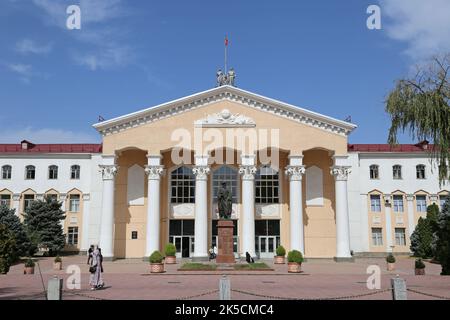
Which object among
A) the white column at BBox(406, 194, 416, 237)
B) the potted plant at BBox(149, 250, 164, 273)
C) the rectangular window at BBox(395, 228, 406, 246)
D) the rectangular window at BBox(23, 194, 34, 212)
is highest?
the rectangular window at BBox(23, 194, 34, 212)

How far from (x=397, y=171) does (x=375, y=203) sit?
Answer: 3.75 m

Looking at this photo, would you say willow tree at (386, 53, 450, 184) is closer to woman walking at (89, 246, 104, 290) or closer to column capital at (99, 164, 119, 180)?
woman walking at (89, 246, 104, 290)

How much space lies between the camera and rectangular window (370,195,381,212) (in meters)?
44.7

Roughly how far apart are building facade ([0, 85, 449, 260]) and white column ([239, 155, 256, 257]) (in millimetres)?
76

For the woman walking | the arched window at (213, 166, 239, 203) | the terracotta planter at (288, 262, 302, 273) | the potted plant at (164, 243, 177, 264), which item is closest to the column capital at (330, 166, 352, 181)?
the arched window at (213, 166, 239, 203)

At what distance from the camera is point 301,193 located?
1501 inches

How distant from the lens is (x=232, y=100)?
127 feet

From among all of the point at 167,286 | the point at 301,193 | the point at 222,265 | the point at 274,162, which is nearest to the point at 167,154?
the point at 274,162

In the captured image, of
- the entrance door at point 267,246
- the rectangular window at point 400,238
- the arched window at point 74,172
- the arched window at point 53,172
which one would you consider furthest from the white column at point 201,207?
the rectangular window at point 400,238

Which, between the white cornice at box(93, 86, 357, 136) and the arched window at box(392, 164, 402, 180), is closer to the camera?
the white cornice at box(93, 86, 357, 136)

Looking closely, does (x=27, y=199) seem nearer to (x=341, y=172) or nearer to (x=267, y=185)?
(x=267, y=185)

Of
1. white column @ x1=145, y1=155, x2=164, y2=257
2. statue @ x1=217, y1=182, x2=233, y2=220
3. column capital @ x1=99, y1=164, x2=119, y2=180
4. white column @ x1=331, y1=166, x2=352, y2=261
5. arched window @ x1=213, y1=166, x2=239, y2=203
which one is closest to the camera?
statue @ x1=217, y1=182, x2=233, y2=220

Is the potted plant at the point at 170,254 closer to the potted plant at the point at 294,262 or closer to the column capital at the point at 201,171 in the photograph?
the column capital at the point at 201,171
